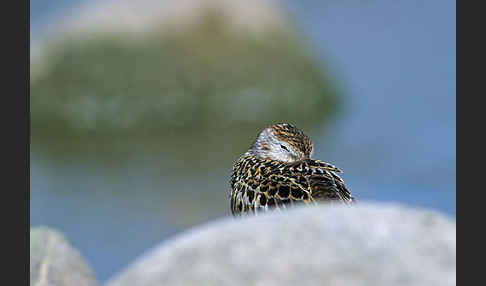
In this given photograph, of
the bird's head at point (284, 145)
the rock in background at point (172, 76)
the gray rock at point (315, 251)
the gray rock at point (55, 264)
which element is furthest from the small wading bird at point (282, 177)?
the rock in background at point (172, 76)

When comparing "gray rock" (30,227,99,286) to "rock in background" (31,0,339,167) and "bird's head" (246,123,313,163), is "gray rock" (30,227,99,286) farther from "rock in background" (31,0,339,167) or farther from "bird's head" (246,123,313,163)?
"rock in background" (31,0,339,167)

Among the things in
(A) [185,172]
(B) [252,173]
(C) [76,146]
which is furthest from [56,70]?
(B) [252,173]

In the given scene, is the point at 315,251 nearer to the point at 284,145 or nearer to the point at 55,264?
the point at 55,264

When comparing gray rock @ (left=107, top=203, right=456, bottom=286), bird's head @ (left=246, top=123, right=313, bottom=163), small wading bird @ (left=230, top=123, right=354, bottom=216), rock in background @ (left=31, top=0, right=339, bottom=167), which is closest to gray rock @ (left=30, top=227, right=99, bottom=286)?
gray rock @ (left=107, top=203, right=456, bottom=286)

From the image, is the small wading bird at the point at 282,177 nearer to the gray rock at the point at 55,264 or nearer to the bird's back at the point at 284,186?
the bird's back at the point at 284,186

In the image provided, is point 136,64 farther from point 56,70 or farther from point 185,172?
point 185,172

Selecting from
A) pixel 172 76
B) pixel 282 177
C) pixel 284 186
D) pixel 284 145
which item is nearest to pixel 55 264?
pixel 284 186
